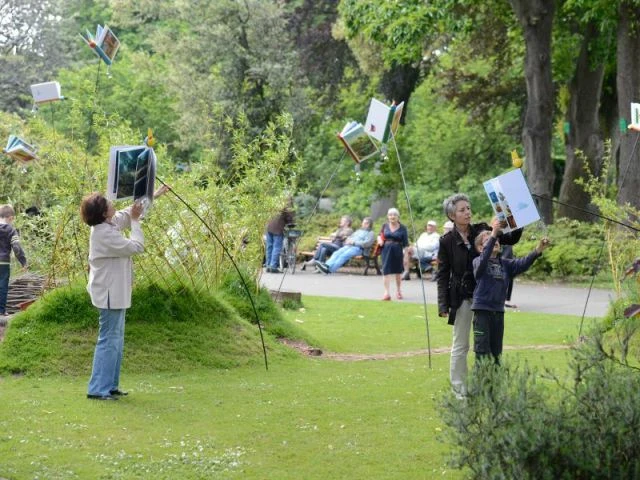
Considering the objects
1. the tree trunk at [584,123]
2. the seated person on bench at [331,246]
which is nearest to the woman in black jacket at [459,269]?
the tree trunk at [584,123]

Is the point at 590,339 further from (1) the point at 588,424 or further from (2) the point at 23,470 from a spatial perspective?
(2) the point at 23,470

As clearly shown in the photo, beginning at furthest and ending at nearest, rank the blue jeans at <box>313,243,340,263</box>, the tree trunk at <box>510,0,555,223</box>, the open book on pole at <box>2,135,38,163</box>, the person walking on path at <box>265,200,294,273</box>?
1. the blue jeans at <box>313,243,340,263</box>
2. the person walking on path at <box>265,200,294,273</box>
3. the tree trunk at <box>510,0,555,223</box>
4. the open book on pole at <box>2,135,38,163</box>

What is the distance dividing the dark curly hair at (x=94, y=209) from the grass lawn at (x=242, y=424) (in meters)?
1.53

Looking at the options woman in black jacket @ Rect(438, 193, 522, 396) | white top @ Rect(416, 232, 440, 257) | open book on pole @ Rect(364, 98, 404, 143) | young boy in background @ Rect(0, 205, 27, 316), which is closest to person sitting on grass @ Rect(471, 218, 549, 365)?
woman in black jacket @ Rect(438, 193, 522, 396)

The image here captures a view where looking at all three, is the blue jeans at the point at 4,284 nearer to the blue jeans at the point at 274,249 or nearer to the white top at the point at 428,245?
the blue jeans at the point at 274,249

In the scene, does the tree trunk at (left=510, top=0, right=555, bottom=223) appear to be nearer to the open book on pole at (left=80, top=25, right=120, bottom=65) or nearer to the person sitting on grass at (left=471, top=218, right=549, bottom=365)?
the open book on pole at (left=80, top=25, right=120, bottom=65)

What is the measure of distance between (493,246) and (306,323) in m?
8.13

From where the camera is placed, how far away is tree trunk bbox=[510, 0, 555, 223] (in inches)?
961

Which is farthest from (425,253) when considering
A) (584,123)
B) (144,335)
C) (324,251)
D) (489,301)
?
(489,301)

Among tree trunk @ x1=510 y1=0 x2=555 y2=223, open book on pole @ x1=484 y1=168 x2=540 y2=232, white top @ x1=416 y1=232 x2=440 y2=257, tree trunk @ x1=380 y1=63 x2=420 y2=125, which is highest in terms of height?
tree trunk @ x1=380 y1=63 x2=420 y2=125

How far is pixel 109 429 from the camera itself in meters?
8.46

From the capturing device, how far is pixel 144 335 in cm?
1161

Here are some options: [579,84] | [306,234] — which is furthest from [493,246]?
[306,234]

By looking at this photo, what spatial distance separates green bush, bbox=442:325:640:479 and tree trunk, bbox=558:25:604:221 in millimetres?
22203
